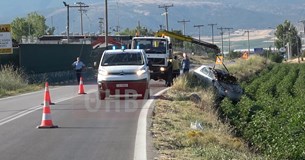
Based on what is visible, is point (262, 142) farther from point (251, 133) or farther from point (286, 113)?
Result: point (286, 113)

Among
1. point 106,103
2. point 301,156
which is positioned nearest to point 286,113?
point 106,103

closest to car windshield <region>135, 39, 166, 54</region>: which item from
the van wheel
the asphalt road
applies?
the van wheel

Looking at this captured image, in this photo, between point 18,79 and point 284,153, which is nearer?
point 284,153

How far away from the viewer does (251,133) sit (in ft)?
63.7

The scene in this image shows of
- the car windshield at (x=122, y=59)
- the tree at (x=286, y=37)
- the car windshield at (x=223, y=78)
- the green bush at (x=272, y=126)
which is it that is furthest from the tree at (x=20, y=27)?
the car windshield at (x=122, y=59)

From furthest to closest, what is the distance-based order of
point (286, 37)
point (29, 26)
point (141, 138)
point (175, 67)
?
point (286, 37) < point (29, 26) < point (175, 67) < point (141, 138)

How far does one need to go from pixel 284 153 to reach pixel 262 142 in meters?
2.78

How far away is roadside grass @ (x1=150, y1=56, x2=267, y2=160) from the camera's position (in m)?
11.0

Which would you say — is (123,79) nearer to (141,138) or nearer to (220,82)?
(220,82)

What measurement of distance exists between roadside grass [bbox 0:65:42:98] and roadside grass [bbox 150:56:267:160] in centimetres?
891

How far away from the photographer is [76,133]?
13.8m

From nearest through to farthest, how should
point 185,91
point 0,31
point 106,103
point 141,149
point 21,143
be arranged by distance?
point 141,149 → point 21,143 → point 106,103 → point 185,91 → point 0,31

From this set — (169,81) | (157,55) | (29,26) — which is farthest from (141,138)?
(29,26)

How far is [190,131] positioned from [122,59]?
32.5 feet
